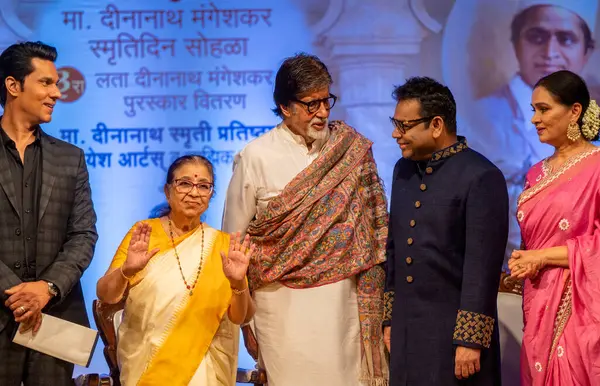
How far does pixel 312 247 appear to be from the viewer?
3770 millimetres

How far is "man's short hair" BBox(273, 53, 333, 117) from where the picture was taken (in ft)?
12.8

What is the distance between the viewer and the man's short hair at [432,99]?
3.51m

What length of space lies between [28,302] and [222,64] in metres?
2.59

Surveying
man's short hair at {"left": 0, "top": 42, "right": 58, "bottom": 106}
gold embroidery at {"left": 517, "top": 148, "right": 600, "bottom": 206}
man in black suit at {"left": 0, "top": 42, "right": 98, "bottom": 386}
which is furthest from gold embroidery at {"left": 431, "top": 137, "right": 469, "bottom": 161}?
man's short hair at {"left": 0, "top": 42, "right": 58, "bottom": 106}

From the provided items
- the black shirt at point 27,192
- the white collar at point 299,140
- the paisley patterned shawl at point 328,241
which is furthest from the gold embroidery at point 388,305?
the black shirt at point 27,192

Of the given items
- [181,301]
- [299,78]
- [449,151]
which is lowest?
[181,301]

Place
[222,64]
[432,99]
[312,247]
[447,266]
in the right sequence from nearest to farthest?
[447,266], [432,99], [312,247], [222,64]

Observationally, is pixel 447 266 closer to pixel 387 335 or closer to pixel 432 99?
pixel 387 335

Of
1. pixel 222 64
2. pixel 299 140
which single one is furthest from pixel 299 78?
pixel 222 64

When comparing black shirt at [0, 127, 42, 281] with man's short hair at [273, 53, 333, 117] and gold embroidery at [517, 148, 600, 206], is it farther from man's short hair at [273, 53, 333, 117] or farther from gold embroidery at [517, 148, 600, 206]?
gold embroidery at [517, 148, 600, 206]

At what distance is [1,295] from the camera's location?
346 centimetres

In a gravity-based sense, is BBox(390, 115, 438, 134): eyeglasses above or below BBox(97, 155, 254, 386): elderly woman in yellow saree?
above

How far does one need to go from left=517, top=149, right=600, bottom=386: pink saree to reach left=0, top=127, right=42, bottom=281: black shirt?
2041mm

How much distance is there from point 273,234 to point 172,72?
2178mm
